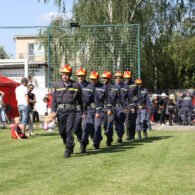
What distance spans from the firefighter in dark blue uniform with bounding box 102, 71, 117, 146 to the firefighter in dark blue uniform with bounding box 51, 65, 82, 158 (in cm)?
251

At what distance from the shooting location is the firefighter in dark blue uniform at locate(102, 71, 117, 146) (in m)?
13.1

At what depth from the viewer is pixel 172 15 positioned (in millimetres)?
35781

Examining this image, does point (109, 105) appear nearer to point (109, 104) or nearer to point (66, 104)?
point (109, 104)

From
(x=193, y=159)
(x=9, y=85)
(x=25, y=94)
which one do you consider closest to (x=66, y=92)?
(x=193, y=159)

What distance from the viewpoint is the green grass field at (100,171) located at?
665 cm

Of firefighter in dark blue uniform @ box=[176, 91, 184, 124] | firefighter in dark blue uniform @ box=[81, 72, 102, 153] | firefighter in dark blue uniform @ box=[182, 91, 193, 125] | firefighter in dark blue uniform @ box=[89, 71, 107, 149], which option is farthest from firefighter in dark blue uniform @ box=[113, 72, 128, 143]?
firefighter in dark blue uniform @ box=[176, 91, 184, 124]

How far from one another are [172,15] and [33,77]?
1546 centimetres

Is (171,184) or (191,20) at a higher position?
(191,20)

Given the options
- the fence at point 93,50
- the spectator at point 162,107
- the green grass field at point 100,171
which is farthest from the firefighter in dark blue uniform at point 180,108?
the green grass field at point 100,171

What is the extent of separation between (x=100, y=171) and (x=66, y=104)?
2.63 meters

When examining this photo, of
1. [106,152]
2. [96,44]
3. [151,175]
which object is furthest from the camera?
[96,44]

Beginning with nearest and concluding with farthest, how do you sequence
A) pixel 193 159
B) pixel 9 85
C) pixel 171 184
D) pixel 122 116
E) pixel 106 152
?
pixel 171 184 < pixel 193 159 < pixel 106 152 < pixel 122 116 < pixel 9 85

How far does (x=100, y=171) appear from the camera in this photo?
27.0ft

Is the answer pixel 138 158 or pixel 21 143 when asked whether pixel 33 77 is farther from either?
pixel 138 158
